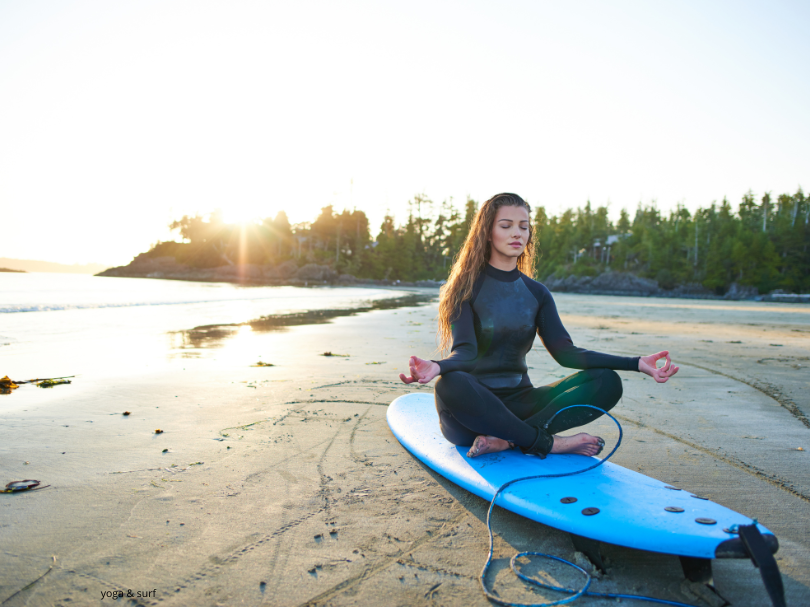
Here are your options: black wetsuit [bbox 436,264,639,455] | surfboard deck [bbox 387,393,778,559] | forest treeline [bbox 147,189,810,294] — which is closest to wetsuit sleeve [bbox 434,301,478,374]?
black wetsuit [bbox 436,264,639,455]

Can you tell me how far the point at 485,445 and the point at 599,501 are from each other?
0.73 m

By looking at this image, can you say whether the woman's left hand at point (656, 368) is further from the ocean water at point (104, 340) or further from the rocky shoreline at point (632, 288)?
the rocky shoreline at point (632, 288)

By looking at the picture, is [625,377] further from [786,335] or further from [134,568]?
[786,335]

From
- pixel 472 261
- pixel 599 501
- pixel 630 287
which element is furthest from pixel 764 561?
pixel 630 287

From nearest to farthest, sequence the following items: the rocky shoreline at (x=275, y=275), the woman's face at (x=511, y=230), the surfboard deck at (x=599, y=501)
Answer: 1. the surfboard deck at (x=599, y=501)
2. the woman's face at (x=511, y=230)
3. the rocky shoreline at (x=275, y=275)

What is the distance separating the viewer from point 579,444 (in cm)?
256

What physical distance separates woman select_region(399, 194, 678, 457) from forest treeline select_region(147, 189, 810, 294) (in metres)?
51.1

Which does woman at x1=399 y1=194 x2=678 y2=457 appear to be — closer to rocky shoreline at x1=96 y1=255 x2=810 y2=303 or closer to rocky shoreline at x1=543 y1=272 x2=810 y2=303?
rocky shoreline at x1=96 y1=255 x2=810 y2=303

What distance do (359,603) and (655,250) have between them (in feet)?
242

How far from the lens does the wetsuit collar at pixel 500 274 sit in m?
2.91

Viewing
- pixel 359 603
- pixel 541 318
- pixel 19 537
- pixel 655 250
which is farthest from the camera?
pixel 655 250

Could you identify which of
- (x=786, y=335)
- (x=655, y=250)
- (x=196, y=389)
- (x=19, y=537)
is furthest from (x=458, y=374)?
(x=655, y=250)

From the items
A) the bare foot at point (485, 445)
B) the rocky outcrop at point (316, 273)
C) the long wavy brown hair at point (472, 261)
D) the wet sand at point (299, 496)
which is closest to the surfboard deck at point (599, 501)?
the bare foot at point (485, 445)

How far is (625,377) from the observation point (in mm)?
5684
